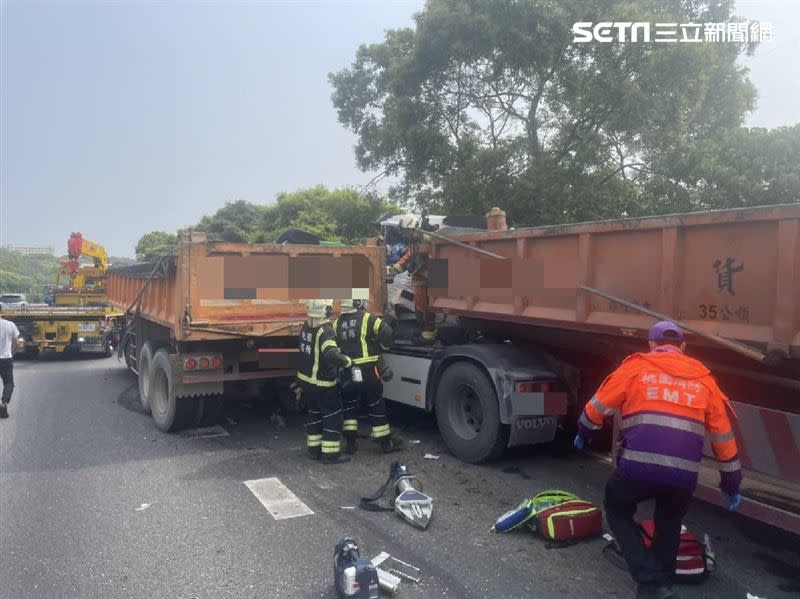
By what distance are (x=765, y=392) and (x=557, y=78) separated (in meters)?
12.4

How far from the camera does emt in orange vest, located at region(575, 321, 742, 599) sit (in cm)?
340

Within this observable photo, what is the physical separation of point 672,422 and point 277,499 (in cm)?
315

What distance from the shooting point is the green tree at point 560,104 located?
1405cm

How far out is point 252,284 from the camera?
23.0ft

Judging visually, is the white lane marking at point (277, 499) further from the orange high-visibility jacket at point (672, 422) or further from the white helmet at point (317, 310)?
the orange high-visibility jacket at point (672, 422)

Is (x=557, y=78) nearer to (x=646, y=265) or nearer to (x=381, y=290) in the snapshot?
(x=381, y=290)

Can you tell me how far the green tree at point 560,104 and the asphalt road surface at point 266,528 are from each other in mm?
9052

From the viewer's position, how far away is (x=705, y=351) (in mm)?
4488

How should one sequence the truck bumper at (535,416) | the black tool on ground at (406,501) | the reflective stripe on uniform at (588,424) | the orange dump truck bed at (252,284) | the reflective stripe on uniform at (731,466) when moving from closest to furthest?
the reflective stripe on uniform at (731,466) < the reflective stripe on uniform at (588,424) < the black tool on ground at (406,501) < the truck bumper at (535,416) < the orange dump truck bed at (252,284)

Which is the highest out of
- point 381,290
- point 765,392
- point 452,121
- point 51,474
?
point 452,121

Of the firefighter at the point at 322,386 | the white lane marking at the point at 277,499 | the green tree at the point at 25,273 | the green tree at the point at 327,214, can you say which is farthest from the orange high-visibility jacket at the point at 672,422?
the green tree at the point at 25,273

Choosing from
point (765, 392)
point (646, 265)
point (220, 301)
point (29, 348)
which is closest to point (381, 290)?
point (220, 301)

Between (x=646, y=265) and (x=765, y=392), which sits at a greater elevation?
(x=646, y=265)

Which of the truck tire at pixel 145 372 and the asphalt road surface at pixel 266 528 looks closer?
the asphalt road surface at pixel 266 528
